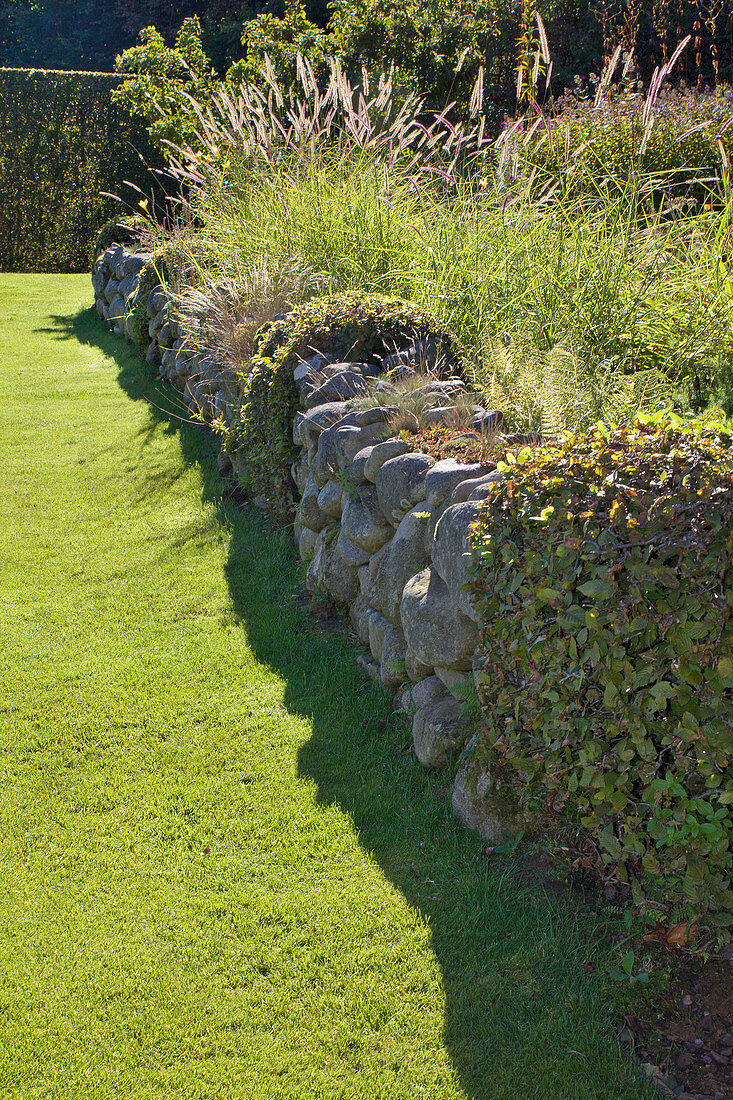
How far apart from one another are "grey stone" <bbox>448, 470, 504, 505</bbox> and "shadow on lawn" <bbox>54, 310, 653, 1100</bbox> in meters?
1.05

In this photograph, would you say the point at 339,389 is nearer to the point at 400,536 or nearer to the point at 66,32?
the point at 400,536

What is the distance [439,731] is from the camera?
10.8 ft

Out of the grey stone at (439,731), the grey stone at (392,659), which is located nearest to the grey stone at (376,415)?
the grey stone at (392,659)

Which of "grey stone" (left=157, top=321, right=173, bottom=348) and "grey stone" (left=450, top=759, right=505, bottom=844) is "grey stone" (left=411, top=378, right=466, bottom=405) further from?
"grey stone" (left=157, top=321, right=173, bottom=348)

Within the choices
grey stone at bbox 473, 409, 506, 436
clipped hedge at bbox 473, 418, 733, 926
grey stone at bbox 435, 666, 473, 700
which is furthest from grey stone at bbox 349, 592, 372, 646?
clipped hedge at bbox 473, 418, 733, 926

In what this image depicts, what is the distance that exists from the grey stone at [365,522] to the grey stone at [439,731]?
108 centimetres

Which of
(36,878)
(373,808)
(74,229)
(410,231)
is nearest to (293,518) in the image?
(410,231)

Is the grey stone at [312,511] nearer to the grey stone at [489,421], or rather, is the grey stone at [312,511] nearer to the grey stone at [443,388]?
the grey stone at [443,388]

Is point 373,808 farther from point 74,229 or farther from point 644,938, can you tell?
point 74,229

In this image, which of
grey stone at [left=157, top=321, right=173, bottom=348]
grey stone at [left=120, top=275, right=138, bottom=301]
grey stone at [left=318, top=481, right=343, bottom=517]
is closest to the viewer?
grey stone at [left=318, top=481, right=343, bottom=517]

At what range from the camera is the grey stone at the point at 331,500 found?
464cm

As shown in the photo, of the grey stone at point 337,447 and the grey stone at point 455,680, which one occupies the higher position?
the grey stone at point 337,447

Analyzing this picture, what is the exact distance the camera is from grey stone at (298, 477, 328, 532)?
4.98m

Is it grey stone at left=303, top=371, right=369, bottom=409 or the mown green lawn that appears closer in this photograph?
the mown green lawn
